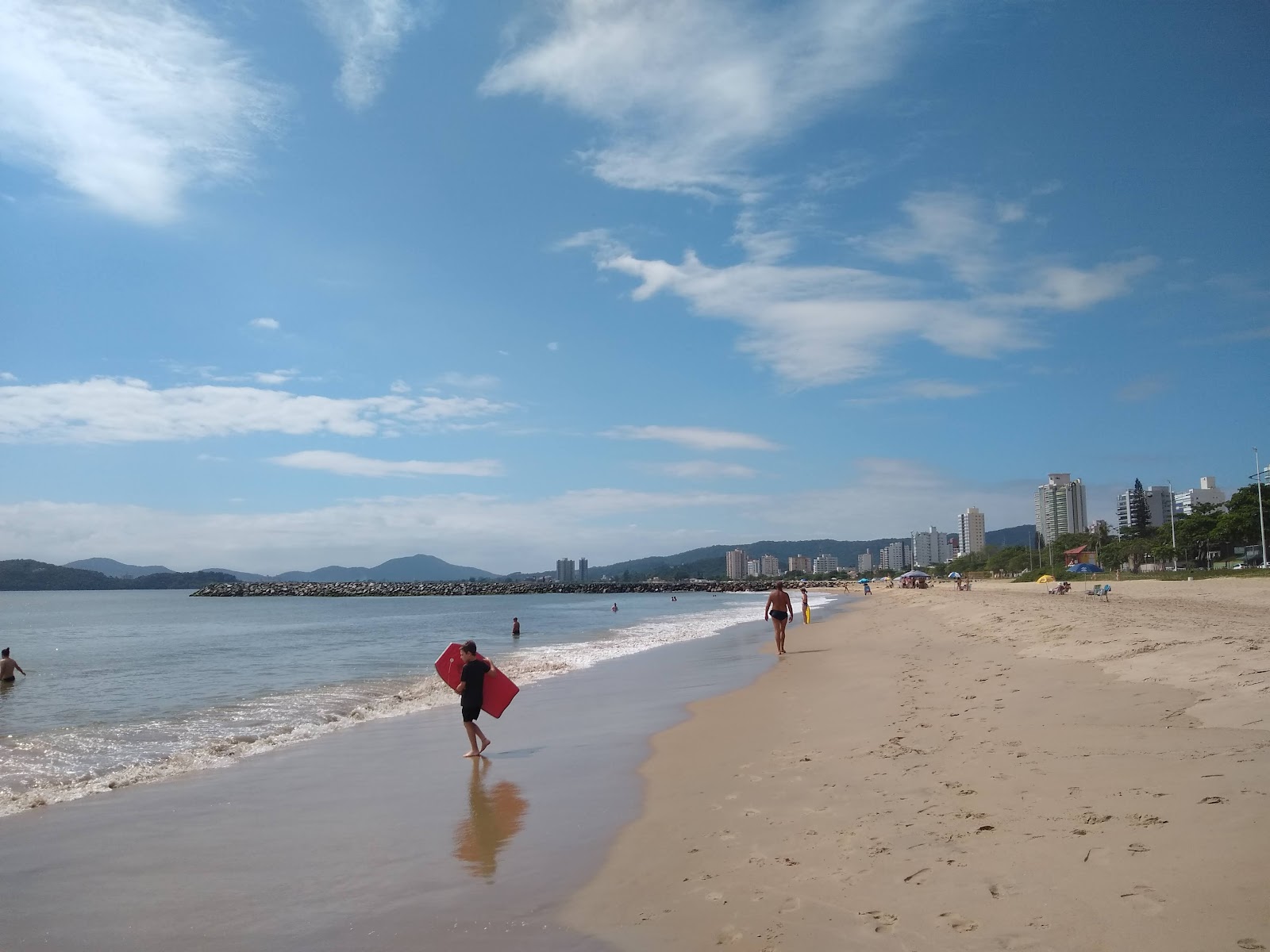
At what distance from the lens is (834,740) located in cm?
866

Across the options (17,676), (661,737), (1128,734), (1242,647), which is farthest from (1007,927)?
(17,676)

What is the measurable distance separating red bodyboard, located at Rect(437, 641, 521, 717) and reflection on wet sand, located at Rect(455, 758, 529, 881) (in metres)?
2.26

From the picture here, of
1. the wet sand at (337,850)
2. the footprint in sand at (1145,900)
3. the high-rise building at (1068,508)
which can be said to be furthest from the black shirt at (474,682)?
the high-rise building at (1068,508)

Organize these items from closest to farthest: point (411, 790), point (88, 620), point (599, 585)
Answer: point (411, 790), point (88, 620), point (599, 585)

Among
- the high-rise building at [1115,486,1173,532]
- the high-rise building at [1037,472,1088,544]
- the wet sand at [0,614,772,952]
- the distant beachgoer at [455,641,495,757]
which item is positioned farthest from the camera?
the high-rise building at [1037,472,1088,544]

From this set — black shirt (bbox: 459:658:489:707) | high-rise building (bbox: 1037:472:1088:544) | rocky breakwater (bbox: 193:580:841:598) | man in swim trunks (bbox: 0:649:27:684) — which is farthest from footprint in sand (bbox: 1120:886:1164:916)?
high-rise building (bbox: 1037:472:1088:544)

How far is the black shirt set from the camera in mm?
10023

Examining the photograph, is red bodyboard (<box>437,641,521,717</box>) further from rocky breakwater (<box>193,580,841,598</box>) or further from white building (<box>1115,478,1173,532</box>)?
white building (<box>1115,478,1173,532</box>)

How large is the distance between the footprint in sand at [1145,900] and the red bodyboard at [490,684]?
7957 millimetres

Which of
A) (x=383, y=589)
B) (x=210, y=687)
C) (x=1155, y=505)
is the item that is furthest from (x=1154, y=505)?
(x=210, y=687)

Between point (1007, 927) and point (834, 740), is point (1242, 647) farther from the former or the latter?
point (1007, 927)

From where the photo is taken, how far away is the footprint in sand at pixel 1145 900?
358cm

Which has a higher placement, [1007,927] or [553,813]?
[1007,927]

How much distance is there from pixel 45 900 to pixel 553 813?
3669mm
